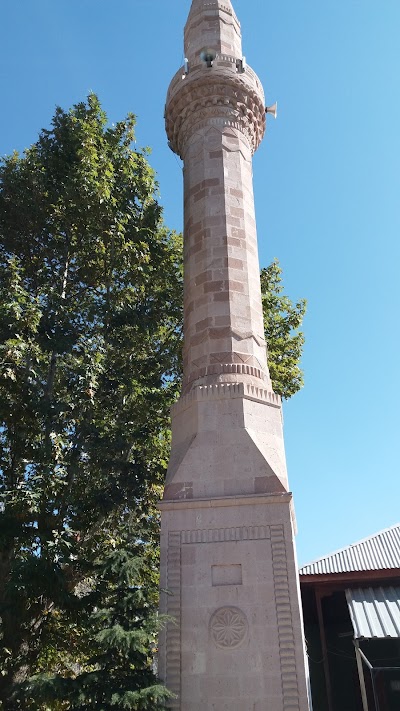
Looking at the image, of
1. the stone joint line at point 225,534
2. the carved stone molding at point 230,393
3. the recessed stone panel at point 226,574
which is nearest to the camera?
the recessed stone panel at point 226,574

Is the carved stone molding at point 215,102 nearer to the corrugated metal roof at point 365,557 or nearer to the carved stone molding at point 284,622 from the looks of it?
the carved stone molding at point 284,622

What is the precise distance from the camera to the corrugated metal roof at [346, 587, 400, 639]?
368 inches

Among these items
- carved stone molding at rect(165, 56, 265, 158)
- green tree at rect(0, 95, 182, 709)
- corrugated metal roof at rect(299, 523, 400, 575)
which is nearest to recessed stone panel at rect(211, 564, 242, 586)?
green tree at rect(0, 95, 182, 709)

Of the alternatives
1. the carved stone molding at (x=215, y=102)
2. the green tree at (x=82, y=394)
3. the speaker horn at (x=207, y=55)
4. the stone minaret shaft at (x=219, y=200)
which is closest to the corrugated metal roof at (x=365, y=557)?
the green tree at (x=82, y=394)

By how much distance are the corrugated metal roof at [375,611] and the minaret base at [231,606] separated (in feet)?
6.76

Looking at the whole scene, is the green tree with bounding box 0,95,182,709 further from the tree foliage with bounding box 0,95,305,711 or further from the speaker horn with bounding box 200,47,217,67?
the speaker horn with bounding box 200,47,217,67

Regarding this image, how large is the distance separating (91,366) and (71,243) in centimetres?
397

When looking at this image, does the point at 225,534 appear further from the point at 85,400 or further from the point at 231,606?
the point at 85,400

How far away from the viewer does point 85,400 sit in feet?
38.6

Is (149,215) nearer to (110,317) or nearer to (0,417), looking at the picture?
(110,317)

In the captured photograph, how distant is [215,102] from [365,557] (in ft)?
33.5

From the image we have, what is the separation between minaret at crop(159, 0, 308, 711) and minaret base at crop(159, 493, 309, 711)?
1 centimetres

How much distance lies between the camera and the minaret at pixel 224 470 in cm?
776

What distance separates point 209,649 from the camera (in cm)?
789
